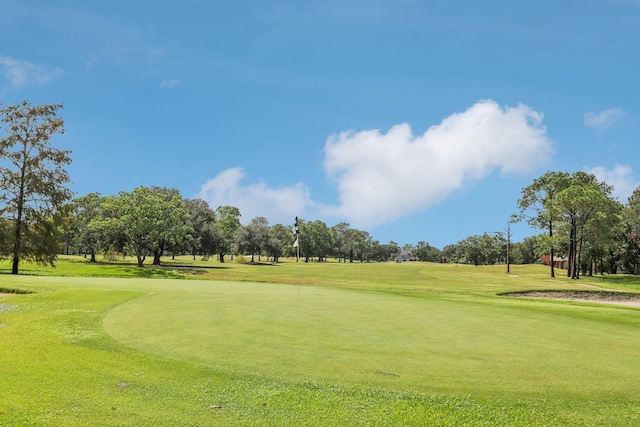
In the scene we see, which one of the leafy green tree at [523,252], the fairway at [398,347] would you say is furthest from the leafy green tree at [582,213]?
the leafy green tree at [523,252]

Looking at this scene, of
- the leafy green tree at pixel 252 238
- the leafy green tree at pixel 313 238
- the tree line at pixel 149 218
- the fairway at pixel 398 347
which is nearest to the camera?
the fairway at pixel 398 347

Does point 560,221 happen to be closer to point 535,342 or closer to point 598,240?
point 598,240

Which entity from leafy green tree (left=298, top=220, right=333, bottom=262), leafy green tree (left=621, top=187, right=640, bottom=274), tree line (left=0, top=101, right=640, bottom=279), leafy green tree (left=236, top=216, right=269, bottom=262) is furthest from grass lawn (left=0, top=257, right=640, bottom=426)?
leafy green tree (left=298, top=220, right=333, bottom=262)

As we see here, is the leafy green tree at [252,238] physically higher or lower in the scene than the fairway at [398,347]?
higher

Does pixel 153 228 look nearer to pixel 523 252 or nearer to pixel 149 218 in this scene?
pixel 149 218

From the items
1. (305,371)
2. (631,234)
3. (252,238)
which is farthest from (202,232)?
(305,371)

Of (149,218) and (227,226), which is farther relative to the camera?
(227,226)

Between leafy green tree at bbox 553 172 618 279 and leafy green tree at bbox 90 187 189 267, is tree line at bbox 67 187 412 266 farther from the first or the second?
leafy green tree at bbox 553 172 618 279

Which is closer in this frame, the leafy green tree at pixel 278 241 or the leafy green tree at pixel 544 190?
the leafy green tree at pixel 544 190

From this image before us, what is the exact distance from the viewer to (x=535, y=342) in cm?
1143

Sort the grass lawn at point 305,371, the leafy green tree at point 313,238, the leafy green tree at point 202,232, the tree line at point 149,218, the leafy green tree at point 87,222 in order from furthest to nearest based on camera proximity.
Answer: the leafy green tree at point 313,238
the leafy green tree at point 202,232
the leafy green tree at point 87,222
the tree line at point 149,218
the grass lawn at point 305,371

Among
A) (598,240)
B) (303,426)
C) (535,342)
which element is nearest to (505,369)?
(535,342)

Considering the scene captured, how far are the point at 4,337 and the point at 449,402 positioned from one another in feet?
32.3

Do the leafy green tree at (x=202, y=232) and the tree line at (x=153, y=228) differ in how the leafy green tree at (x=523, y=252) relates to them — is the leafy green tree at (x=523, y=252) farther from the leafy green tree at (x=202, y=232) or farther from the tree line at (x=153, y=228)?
the leafy green tree at (x=202, y=232)
